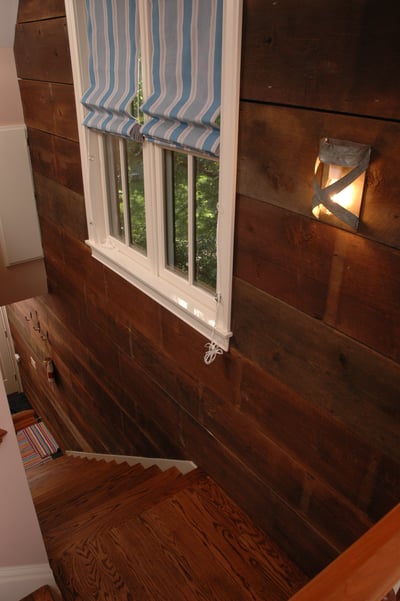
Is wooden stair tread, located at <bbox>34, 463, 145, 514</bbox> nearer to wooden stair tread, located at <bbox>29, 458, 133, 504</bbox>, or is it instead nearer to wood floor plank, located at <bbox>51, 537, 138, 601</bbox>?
wooden stair tread, located at <bbox>29, 458, 133, 504</bbox>

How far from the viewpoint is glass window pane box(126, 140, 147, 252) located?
Answer: 2.69 meters

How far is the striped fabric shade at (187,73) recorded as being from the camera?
1.80 meters

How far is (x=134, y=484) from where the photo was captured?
311 centimetres

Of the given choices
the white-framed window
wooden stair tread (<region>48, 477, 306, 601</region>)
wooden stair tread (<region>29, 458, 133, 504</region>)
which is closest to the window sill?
the white-framed window

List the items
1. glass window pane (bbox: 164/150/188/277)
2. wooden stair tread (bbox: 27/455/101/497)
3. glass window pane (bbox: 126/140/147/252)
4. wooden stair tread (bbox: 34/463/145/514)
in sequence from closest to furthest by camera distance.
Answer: glass window pane (bbox: 164/150/188/277), glass window pane (bbox: 126/140/147/252), wooden stair tread (bbox: 34/463/145/514), wooden stair tread (bbox: 27/455/101/497)

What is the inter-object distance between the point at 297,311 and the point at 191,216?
84 centimetres

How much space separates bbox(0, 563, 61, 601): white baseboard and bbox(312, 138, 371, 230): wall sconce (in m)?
1.83

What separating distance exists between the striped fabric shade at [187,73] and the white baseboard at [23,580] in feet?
6.09

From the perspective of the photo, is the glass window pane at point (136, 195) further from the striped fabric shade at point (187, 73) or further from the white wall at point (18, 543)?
the white wall at point (18, 543)

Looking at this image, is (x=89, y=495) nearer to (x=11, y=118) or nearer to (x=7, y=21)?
(x=11, y=118)

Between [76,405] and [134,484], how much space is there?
174 cm

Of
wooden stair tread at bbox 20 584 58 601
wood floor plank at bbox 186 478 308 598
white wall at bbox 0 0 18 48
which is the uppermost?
white wall at bbox 0 0 18 48

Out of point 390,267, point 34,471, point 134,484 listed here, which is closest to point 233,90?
point 390,267

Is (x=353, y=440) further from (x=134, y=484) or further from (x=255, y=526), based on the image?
(x=134, y=484)
